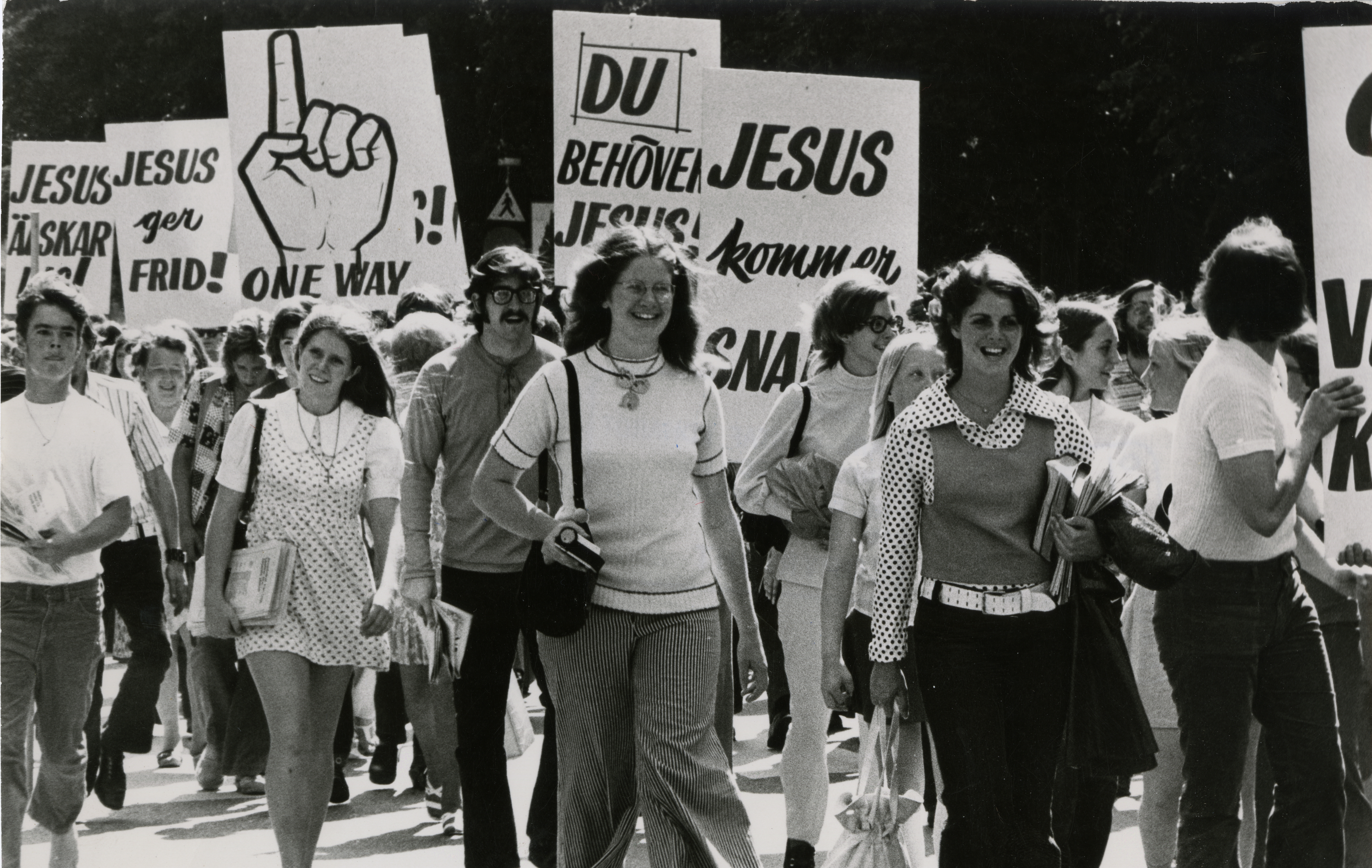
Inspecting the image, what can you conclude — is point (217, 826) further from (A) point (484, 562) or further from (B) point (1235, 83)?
(B) point (1235, 83)

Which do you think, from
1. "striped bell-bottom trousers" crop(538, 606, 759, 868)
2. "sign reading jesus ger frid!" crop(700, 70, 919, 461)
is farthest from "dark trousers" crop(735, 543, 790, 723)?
"striped bell-bottom trousers" crop(538, 606, 759, 868)

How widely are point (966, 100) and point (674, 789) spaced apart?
14958mm

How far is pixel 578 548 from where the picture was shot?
5223 mm

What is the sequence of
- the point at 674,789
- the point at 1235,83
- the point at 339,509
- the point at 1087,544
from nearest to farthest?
the point at 1087,544 < the point at 674,789 < the point at 339,509 < the point at 1235,83

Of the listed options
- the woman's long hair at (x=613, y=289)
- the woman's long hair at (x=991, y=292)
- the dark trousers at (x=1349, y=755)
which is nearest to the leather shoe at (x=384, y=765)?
the woman's long hair at (x=613, y=289)

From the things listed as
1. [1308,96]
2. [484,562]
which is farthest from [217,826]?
[1308,96]

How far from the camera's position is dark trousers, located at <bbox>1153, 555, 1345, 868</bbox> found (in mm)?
5242

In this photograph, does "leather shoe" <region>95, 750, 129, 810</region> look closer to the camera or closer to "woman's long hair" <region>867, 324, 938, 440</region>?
the camera

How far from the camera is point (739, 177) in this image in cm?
876

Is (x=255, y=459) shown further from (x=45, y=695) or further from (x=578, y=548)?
(x=578, y=548)

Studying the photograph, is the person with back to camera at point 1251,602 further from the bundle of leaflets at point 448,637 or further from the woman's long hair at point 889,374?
the bundle of leaflets at point 448,637

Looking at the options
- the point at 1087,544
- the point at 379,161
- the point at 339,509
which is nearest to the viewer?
the point at 1087,544

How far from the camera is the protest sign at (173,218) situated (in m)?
12.8

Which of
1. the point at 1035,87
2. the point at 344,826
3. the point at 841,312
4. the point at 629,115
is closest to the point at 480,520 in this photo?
the point at 841,312
